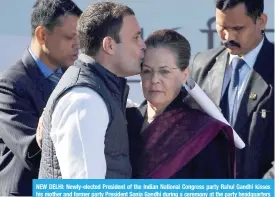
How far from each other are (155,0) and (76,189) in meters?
1.59

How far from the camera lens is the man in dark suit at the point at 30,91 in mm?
2869

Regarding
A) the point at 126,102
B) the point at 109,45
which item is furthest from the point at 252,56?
the point at 109,45

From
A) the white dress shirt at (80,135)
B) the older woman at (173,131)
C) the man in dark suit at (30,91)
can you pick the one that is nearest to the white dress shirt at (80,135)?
the white dress shirt at (80,135)

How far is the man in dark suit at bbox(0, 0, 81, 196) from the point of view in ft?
9.41

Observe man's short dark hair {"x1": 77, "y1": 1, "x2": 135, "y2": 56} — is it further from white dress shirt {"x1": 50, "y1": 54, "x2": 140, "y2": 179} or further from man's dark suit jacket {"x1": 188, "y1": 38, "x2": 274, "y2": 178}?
man's dark suit jacket {"x1": 188, "y1": 38, "x2": 274, "y2": 178}

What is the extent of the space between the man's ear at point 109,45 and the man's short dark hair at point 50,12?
0.70 meters

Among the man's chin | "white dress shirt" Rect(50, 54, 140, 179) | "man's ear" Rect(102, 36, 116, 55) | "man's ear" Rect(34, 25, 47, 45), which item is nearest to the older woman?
"man's ear" Rect(102, 36, 116, 55)

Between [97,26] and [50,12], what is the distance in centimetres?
74

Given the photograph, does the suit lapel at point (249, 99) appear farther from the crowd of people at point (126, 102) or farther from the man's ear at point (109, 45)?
the man's ear at point (109, 45)

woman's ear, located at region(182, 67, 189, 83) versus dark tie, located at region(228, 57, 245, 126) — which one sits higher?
woman's ear, located at region(182, 67, 189, 83)

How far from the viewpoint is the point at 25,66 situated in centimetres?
304

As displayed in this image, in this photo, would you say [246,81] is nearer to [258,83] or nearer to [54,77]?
[258,83]
